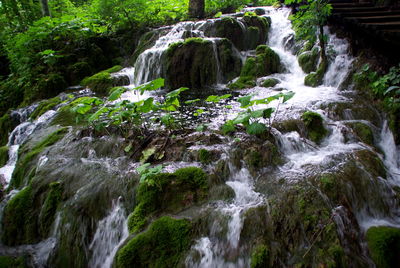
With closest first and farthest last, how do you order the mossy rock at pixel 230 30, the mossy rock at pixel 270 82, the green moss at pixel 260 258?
the green moss at pixel 260 258, the mossy rock at pixel 270 82, the mossy rock at pixel 230 30

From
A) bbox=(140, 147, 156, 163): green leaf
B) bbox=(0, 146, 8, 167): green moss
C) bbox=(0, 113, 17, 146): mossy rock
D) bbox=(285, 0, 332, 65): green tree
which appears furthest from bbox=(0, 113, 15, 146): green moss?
bbox=(285, 0, 332, 65): green tree

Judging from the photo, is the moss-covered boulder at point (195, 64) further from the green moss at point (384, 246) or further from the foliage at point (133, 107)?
the green moss at point (384, 246)

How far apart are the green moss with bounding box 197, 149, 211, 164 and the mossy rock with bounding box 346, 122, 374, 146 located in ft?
8.82

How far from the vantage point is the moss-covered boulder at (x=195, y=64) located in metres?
8.02

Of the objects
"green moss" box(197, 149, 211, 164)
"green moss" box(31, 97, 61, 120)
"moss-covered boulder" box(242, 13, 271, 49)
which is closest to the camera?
"green moss" box(197, 149, 211, 164)

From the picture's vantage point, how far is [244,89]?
726 cm

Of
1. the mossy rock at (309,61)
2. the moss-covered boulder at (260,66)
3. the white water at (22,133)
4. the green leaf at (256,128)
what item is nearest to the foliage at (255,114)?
the green leaf at (256,128)

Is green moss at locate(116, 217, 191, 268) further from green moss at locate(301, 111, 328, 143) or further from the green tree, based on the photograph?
the green tree

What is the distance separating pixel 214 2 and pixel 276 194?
12381mm

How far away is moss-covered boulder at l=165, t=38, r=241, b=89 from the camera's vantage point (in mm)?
8020

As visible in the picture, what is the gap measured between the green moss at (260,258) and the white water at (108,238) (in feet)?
5.10

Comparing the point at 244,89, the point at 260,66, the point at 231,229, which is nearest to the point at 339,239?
the point at 231,229

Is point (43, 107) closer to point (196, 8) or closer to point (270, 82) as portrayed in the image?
point (270, 82)

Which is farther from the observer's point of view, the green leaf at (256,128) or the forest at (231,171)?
the green leaf at (256,128)
